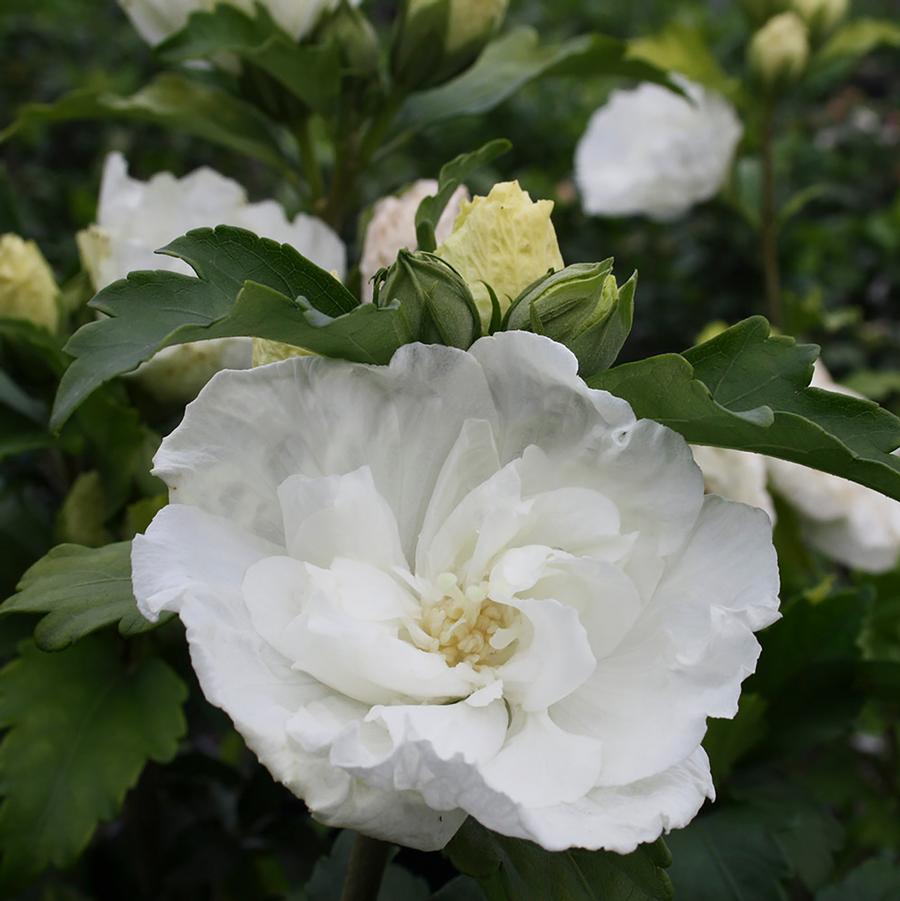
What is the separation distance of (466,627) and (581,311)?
0.50 ft

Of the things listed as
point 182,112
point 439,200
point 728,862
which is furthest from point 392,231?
point 728,862

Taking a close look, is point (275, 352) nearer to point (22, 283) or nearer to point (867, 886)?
point (22, 283)

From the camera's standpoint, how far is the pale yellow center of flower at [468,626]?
0.53 m

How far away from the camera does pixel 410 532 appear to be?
0.55 m

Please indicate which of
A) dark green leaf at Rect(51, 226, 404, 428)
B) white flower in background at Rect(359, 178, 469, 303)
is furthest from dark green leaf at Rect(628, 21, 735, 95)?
dark green leaf at Rect(51, 226, 404, 428)

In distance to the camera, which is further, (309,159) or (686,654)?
(309,159)

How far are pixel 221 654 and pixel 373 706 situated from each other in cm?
7

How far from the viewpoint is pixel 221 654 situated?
0.47 meters

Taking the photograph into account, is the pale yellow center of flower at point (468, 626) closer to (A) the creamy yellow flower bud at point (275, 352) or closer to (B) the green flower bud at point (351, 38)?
(A) the creamy yellow flower bud at point (275, 352)

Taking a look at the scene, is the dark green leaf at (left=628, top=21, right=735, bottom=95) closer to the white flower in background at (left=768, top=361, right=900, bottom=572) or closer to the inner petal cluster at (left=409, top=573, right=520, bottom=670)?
the white flower in background at (left=768, top=361, right=900, bottom=572)

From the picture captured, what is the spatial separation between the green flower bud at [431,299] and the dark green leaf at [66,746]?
1.17 ft

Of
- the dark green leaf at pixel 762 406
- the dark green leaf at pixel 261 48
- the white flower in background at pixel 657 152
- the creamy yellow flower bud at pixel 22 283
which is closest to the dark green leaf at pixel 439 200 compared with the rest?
the dark green leaf at pixel 762 406

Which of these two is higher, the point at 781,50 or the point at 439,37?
the point at 439,37

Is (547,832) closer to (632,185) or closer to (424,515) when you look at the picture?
(424,515)
